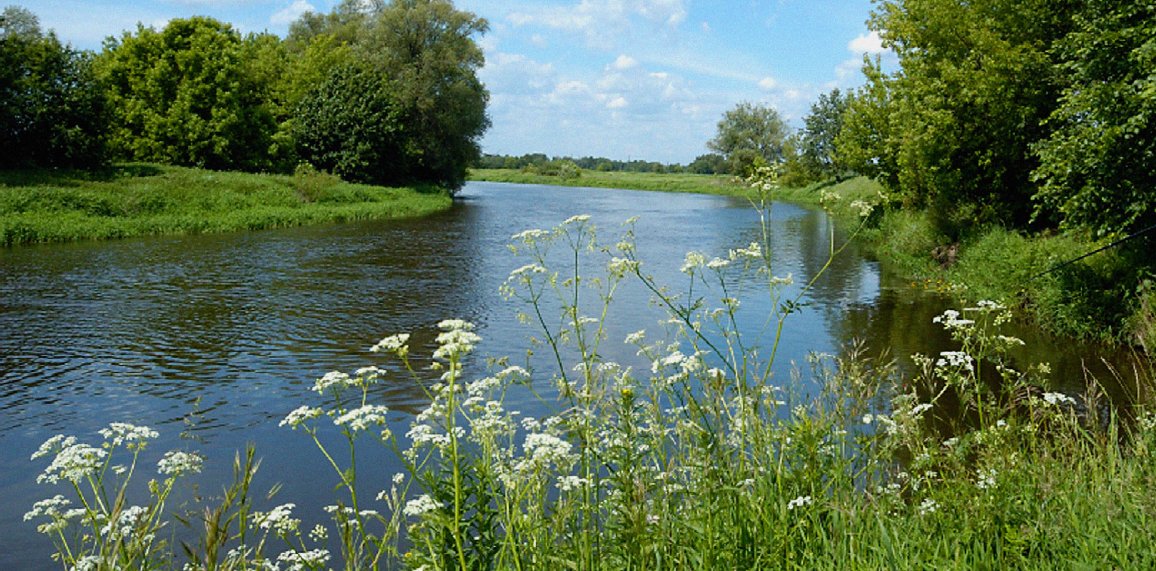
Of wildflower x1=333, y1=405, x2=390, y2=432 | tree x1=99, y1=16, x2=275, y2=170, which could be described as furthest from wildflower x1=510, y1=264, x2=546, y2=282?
tree x1=99, y1=16, x2=275, y2=170

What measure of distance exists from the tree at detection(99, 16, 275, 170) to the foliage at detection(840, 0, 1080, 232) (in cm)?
3112

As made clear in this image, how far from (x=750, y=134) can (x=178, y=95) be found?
6344 cm

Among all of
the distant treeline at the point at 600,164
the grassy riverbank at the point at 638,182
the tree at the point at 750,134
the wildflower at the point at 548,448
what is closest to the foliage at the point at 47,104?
the wildflower at the point at 548,448

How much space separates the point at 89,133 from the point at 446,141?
21.6m

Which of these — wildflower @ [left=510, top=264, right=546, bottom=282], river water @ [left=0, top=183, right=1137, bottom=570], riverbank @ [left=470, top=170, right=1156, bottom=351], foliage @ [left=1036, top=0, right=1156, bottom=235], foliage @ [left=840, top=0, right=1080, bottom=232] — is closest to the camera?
wildflower @ [left=510, top=264, right=546, bottom=282]

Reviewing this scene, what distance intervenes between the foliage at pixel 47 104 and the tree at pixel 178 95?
6.49 metres

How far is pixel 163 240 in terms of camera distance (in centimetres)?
2311

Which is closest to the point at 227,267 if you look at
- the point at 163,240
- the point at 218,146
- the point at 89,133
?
the point at 163,240

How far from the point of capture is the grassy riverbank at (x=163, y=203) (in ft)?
74.8

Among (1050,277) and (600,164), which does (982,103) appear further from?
(600,164)

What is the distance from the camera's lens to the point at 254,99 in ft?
147

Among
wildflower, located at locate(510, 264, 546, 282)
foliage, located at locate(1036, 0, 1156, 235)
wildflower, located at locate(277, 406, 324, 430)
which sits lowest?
wildflower, located at locate(277, 406, 324, 430)

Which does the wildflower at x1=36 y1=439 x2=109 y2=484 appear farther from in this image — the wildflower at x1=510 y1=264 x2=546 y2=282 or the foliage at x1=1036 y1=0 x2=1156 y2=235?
the foliage at x1=1036 y1=0 x2=1156 y2=235

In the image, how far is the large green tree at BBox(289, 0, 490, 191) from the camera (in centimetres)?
4600
